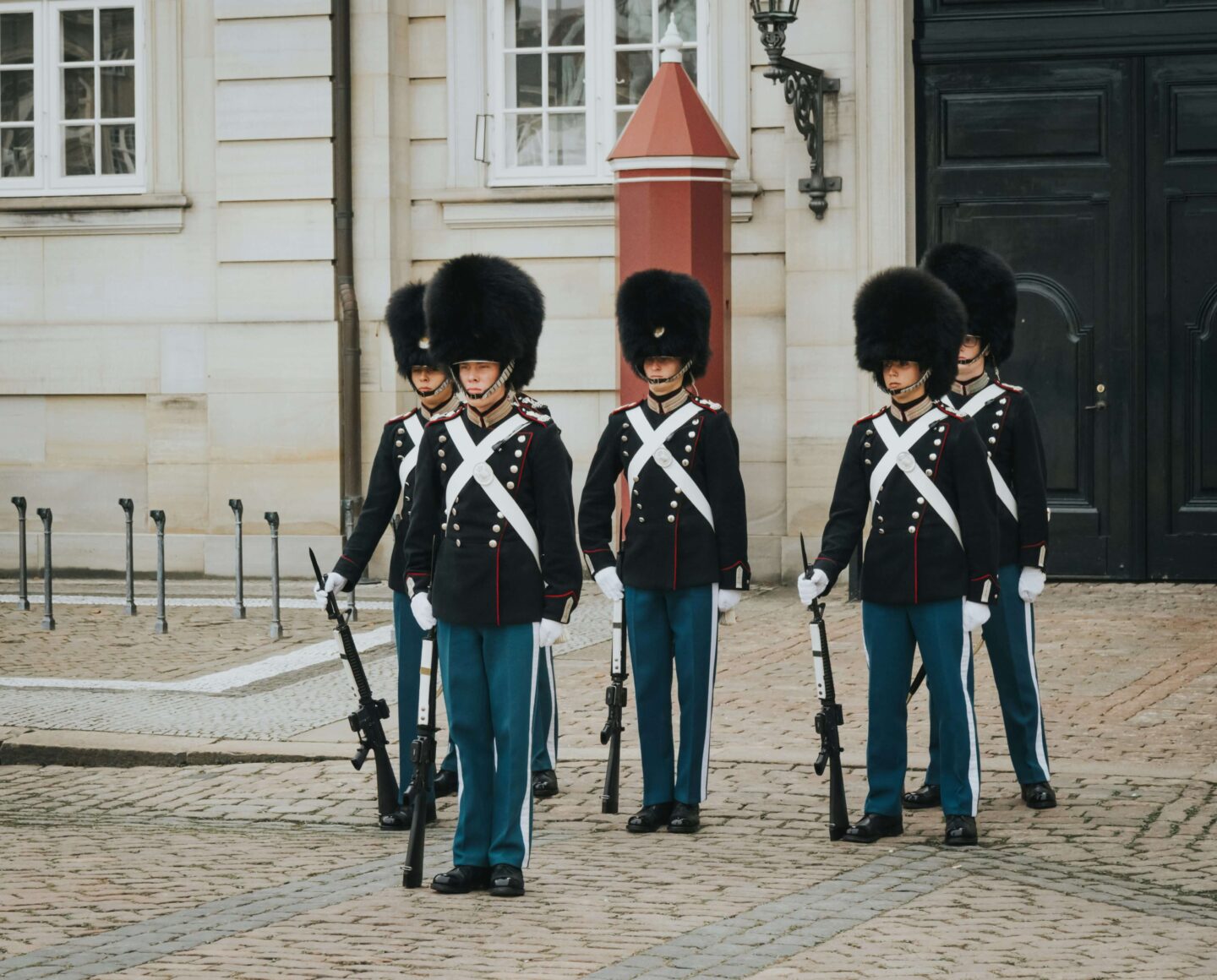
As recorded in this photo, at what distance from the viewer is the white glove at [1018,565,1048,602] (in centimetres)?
769

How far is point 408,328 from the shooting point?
799 cm

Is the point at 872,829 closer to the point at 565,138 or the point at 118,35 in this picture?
the point at 565,138

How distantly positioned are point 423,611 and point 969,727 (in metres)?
1.92

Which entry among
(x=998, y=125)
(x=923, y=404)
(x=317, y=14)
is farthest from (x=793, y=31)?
(x=923, y=404)

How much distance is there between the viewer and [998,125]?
14133 millimetres

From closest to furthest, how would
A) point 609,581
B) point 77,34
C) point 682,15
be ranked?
1. point 609,581
2. point 682,15
3. point 77,34

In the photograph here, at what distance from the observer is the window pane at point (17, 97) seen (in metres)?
15.9

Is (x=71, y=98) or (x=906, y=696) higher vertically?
(x=71, y=98)

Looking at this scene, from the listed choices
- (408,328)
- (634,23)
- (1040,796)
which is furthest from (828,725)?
(634,23)

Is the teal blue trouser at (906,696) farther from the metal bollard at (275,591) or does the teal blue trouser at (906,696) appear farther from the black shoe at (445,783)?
the metal bollard at (275,591)

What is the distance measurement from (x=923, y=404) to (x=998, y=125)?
7.43 metres

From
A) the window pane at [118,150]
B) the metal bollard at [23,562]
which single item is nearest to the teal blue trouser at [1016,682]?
the metal bollard at [23,562]

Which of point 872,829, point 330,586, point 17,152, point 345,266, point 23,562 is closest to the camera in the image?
point 872,829

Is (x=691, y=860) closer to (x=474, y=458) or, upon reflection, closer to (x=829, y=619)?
(x=474, y=458)
